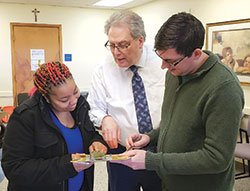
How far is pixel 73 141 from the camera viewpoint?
1334mm

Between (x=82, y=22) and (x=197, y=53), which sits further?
(x=82, y=22)

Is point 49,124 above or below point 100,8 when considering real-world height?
below

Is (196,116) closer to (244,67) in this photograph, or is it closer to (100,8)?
(244,67)

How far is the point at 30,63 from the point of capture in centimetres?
573

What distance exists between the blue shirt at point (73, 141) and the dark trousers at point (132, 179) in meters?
0.30

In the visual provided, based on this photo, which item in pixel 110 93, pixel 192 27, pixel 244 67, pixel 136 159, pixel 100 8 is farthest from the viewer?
pixel 100 8

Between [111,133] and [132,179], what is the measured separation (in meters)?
0.38

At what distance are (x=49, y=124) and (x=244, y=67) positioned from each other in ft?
9.87

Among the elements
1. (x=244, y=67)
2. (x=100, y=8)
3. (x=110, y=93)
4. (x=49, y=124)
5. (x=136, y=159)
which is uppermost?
(x=100, y=8)

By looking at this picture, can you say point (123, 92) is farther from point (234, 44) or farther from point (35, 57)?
point (35, 57)

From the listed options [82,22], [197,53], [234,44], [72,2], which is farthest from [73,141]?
[82,22]

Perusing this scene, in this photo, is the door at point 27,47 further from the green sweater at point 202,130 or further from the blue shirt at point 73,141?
the green sweater at point 202,130

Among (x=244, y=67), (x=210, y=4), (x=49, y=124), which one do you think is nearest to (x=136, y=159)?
(x=49, y=124)

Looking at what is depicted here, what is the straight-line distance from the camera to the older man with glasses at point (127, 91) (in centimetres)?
150
